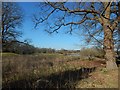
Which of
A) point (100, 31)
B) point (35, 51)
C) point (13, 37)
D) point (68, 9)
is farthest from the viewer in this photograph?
point (13, 37)

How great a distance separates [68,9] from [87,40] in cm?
356

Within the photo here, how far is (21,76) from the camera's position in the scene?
926 centimetres

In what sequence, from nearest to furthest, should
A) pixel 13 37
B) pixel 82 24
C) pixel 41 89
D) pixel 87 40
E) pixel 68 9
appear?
1. pixel 41 89
2. pixel 68 9
3. pixel 82 24
4. pixel 87 40
5. pixel 13 37

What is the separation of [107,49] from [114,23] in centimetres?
180

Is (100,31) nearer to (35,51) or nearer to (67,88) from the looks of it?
(35,51)

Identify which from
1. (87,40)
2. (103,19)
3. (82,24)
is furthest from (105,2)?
(87,40)

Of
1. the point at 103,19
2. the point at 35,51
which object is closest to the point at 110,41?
the point at 103,19

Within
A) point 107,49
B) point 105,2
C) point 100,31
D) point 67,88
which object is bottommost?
point 67,88

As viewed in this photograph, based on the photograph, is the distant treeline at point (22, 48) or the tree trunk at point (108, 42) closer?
the tree trunk at point (108, 42)

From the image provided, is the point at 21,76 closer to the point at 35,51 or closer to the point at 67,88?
the point at 67,88

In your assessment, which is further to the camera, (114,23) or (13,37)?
(13,37)

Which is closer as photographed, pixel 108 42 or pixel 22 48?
pixel 108 42

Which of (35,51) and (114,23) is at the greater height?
(114,23)

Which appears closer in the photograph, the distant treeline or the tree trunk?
the tree trunk
